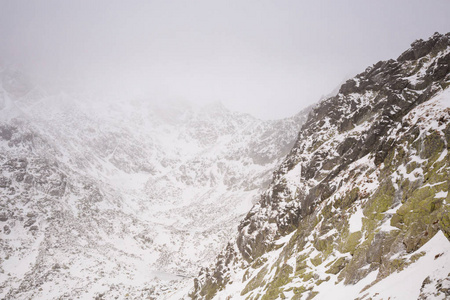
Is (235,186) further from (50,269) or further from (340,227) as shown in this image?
(340,227)

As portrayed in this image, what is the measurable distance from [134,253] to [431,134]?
106m

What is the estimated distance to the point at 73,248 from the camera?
89812mm

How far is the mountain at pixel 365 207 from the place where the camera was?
45.2 ft

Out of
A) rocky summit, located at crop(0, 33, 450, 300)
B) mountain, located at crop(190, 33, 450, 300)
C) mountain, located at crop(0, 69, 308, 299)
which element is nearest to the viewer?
mountain, located at crop(190, 33, 450, 300)

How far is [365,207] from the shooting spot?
2142 cm

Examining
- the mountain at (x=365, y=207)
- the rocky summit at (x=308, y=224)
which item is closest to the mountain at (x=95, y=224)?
the rocky summit at (x=308, y=224)

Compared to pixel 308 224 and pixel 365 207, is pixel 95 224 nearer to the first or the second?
pixel 308 224

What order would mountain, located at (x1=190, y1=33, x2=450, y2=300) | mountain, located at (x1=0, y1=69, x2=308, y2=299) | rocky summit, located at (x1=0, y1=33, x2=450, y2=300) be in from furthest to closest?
1. mountain, located at (x1=0, y1=69, x2=308, y2=299)
2. rocky summit, located at (x1=0, y1=33, x2=450, y2=300)
3. mountain, located at (x1=190, y1=33, x2=450, y2=300)

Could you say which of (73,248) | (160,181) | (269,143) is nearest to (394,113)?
(73,248)

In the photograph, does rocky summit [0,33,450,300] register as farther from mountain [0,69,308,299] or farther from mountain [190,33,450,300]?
mountain [0,69,308,299]

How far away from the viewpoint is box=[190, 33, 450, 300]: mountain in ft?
45.2

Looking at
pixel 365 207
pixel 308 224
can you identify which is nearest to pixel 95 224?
pixel 308 224

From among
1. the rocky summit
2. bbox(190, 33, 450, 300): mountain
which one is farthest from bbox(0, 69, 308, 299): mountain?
bbox(190, 33, 450, 300): mountain

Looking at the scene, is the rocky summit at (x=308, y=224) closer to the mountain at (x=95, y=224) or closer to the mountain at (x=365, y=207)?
the mountain at (x=365, y=207)
